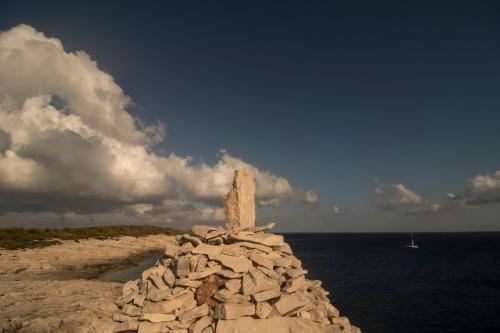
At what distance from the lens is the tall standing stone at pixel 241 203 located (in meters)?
21.0

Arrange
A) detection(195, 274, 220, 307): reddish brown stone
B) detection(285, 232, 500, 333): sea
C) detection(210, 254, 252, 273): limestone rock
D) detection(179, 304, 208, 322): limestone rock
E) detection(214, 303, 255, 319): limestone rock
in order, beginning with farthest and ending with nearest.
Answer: detection(285, 232, 500, 333): sea → detection(210, 254, 252, 273): limestone rock → detection(195, 274, 220, 307): reddish brown stone → detection(179, 304, 208, 322): limestone rock → detection(214, 303, 255, 319): limestone rock

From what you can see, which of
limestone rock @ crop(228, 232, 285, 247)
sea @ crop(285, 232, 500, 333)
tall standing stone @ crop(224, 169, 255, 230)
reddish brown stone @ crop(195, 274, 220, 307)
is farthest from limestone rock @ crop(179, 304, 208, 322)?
sea @ crop(285, 232, 500, 333)

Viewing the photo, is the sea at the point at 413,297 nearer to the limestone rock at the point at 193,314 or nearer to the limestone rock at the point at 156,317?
the limestone rock at the point at 156,317

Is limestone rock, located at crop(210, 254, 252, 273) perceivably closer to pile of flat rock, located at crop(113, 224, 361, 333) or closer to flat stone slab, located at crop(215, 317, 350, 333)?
pile of flat rock, located at crop(113, 224, 361, 333)

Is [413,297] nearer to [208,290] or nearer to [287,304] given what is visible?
[287,304]

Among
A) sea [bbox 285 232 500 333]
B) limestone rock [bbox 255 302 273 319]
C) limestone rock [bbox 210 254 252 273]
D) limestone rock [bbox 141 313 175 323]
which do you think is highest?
limestone rock [bbox 210 254 252 273]

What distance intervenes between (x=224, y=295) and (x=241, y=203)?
7.22m

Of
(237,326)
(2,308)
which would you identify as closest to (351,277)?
(237,326)

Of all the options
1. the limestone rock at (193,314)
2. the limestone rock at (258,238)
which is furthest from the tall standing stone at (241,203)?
the limestone rock at (193,314)

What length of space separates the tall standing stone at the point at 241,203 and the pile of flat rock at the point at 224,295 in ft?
6.67

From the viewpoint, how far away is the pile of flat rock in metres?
14.2

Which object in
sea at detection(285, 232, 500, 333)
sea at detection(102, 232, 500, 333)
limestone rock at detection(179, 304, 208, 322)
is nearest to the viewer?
limestone rock at detection(179, 304, 208, 322)

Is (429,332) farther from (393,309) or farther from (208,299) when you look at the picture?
(208,299)

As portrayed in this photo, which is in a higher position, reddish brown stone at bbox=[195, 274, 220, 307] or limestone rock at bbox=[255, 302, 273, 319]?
reddish brown stone at bbox=[195, 274, 220, 307]
